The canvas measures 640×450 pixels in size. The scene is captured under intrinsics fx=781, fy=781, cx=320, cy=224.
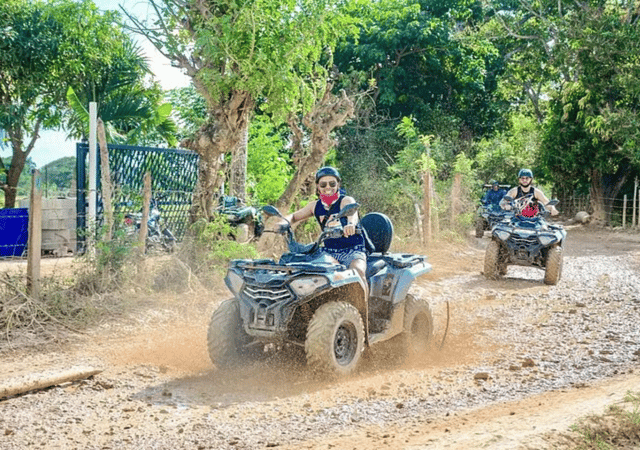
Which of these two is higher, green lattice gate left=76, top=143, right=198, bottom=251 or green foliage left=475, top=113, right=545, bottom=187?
green foliage left=475, top=113, right=545, bottom=187

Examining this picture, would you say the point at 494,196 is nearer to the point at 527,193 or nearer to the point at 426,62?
the point at 426,62

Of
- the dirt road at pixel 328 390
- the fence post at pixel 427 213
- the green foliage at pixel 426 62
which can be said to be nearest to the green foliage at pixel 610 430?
the dirt road at pixel 328 390

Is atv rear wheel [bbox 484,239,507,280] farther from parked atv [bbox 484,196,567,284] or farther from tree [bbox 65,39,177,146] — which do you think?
tree [bbox 65,39,177,146]

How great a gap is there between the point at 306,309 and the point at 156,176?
665 cm

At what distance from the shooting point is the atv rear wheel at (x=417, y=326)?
25.2 feet

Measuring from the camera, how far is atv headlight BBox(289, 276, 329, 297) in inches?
248

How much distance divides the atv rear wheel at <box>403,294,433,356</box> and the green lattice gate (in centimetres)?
482

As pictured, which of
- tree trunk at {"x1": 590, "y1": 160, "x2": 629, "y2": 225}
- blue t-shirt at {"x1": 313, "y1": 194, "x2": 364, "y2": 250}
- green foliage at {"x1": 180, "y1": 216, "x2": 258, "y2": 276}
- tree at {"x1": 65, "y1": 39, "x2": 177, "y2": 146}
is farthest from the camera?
tree trunk at {"x1": 590, "y1": 160, "x2": 629, "y2": 225}

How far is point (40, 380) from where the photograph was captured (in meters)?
6.23

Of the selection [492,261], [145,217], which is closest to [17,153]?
[145,217]

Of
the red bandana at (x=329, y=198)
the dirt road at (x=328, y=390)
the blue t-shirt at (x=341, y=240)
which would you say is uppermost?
the red bandana at (x=329, y=198)

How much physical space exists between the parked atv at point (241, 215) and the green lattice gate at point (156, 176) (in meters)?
0.78

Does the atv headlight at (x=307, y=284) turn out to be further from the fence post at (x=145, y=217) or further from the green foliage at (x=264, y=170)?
the green foliage at (x=264, y=170)

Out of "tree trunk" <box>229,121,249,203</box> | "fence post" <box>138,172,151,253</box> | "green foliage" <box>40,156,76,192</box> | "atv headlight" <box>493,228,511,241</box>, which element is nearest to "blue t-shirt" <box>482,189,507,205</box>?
"atv headlight" <box>493,228,511,241</box>
